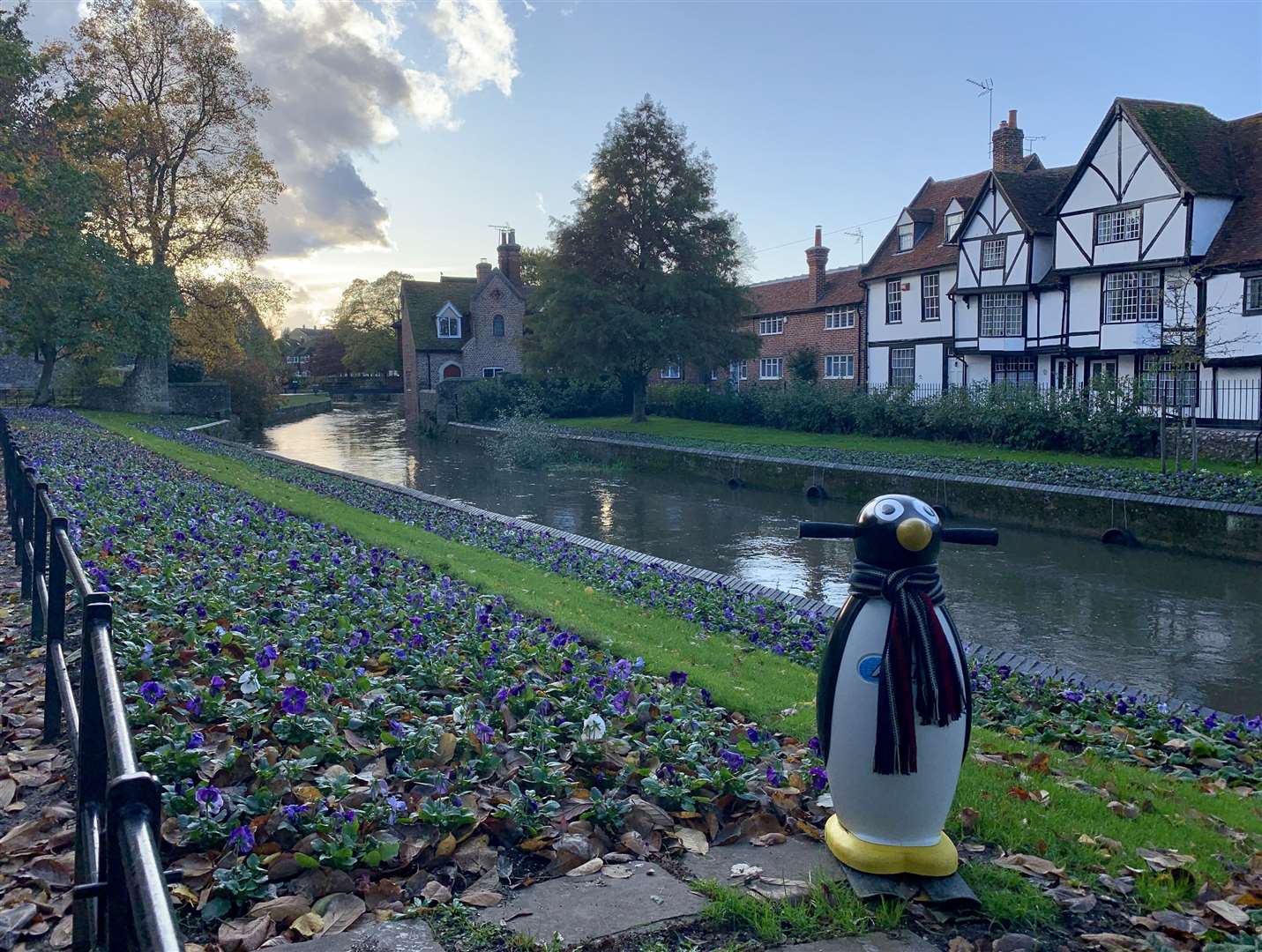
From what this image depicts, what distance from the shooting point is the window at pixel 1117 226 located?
29.5 metres

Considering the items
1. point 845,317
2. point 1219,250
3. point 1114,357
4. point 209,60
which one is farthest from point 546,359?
point 1219,250

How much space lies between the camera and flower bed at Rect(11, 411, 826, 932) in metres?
3.53

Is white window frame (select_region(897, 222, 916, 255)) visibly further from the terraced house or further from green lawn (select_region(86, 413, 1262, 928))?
green lawn (select_region(86, 413, 1262, 928))

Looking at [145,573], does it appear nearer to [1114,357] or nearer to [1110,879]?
[1110,879]

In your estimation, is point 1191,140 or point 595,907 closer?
point 595,907

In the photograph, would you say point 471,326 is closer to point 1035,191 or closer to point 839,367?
point 839,367

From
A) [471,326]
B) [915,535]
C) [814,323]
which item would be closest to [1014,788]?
[915,535]

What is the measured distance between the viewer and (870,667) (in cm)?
367

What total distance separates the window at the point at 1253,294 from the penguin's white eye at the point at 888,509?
27021 mm

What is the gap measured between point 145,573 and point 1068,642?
9562mm

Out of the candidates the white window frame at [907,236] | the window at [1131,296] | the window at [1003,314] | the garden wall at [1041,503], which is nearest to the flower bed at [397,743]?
the garden wall at [1041,503]

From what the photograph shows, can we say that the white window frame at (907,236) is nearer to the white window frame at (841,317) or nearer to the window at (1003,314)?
the white window frame at (841,317)

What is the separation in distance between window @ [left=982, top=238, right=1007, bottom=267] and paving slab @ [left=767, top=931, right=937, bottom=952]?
34508 millimetres

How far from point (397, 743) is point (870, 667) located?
2143mm
